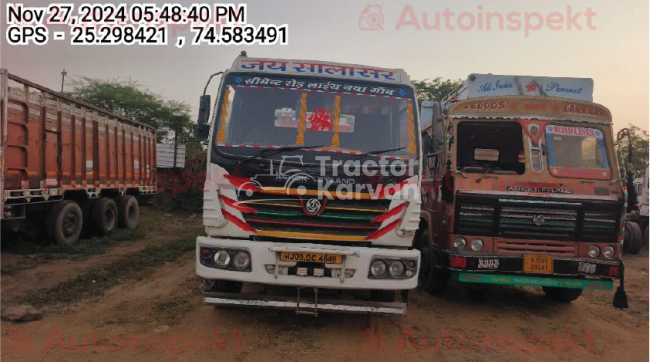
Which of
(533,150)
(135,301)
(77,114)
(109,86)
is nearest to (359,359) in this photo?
(135,301)

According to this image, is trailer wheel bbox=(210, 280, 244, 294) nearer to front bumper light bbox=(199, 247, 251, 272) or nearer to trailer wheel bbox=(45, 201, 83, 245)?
front bumper light bbox=(199, 247, 251, 272)

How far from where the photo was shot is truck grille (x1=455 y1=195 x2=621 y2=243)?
5535 mm

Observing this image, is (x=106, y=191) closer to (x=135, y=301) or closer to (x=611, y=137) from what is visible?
(x=135, y=301)

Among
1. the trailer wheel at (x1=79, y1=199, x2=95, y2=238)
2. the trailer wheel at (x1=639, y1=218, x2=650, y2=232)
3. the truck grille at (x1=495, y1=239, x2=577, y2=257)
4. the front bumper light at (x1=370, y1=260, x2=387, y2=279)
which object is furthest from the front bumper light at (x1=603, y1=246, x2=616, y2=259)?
the trailer wheel at (x1=79, y1=199, x2=95, y2=238)

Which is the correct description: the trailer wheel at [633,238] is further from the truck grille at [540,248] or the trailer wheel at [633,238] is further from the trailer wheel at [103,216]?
the trailer wheel at [103,216]

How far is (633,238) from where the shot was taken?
39.4ft

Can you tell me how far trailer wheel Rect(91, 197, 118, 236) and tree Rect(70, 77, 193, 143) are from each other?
46.9 ft

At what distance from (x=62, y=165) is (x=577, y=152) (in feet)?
29.4

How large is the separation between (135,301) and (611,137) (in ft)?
20.8

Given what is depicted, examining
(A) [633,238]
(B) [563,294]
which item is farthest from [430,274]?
(A) [633,238]

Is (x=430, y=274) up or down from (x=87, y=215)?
down

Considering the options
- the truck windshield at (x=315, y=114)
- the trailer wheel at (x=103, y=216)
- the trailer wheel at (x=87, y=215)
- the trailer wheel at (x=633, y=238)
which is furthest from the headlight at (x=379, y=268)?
the trailer wheel at (x=633, y=238)

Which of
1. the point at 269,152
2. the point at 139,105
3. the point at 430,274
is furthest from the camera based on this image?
the point at 139,105

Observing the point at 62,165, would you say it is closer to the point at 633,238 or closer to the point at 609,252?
the point at 609,252
